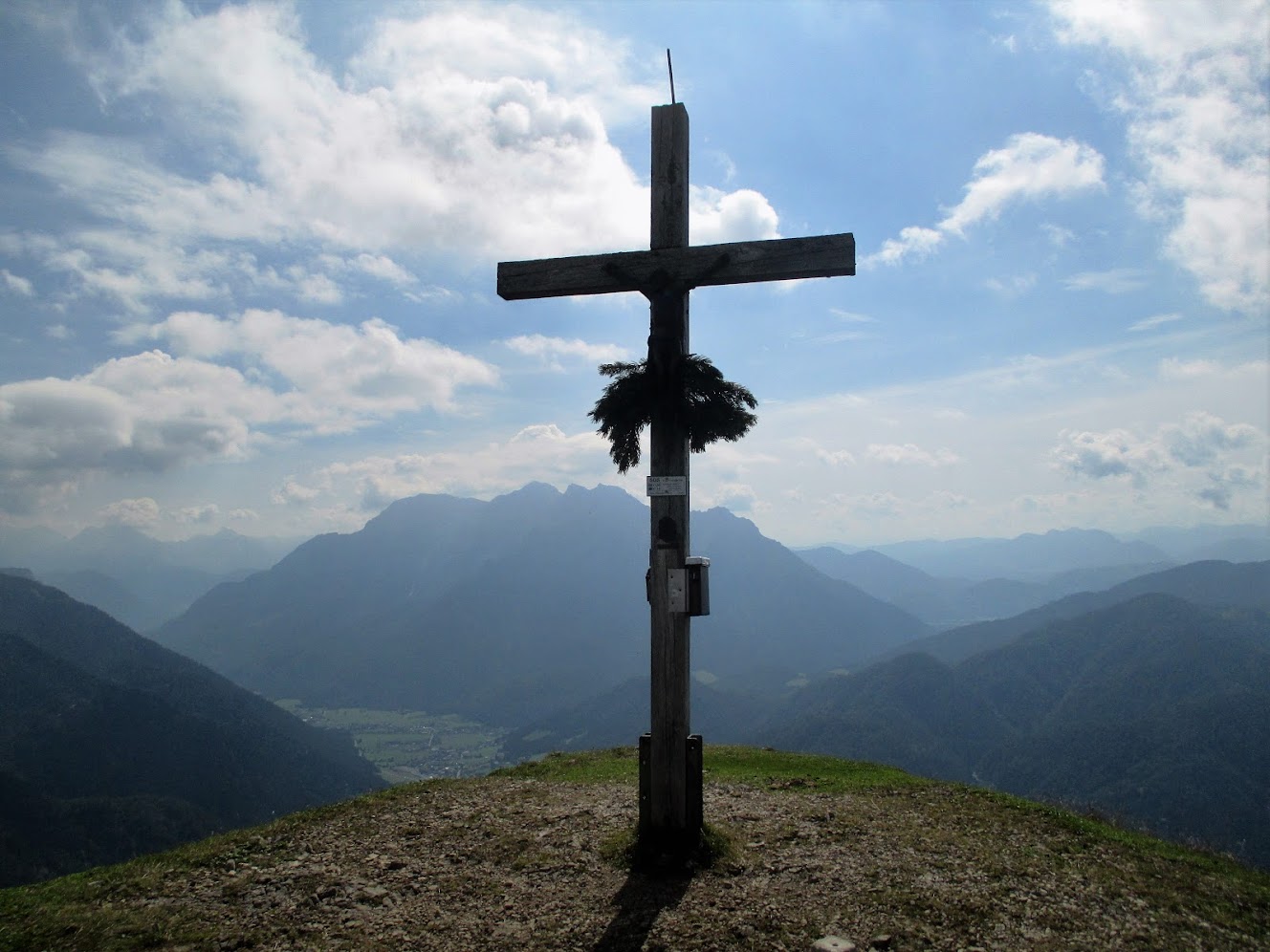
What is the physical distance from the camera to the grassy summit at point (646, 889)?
7.28 m

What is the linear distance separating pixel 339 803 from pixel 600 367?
8534 millimetres

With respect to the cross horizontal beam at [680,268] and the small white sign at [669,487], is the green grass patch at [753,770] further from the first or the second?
the cross horizontal beam at [680,268]

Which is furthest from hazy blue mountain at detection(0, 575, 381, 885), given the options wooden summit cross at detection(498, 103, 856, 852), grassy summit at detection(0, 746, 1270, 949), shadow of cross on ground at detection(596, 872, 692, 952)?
wooden summit cross at detection(498, 103, 856, 852)

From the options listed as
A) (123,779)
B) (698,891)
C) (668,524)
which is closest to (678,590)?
(668,524)

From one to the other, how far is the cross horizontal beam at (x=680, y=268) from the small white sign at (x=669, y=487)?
2471 mm

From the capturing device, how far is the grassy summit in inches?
287

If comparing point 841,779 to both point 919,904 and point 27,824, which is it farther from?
point 27,824

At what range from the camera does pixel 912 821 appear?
36.6ft

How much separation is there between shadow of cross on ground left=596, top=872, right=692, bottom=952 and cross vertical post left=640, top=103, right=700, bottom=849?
0.58 metres

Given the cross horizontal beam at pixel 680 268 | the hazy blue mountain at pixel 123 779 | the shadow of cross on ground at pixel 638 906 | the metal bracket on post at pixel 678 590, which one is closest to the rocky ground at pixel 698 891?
the shadow of cross on ground at pixel 638 906

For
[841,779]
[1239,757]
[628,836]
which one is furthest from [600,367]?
[1239,757]

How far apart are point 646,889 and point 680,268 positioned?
7389 mm

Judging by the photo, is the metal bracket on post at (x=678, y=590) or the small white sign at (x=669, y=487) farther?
the small white sign at (x=669, y=487)

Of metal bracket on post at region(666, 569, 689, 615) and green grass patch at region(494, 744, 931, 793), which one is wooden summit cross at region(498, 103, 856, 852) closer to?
metal bracket on post at region(666, 569, 689, 615)
